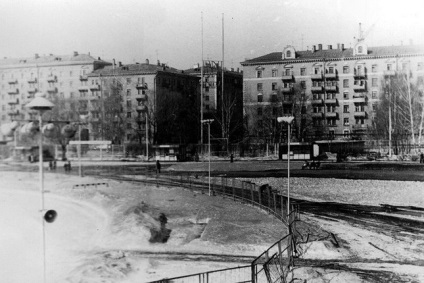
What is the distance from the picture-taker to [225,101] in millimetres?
24250

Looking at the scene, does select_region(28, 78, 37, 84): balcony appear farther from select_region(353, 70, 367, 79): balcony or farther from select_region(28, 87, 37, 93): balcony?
select_region(353, 70, 367, 79): balcony

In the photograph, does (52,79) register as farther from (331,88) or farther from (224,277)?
(331,88)

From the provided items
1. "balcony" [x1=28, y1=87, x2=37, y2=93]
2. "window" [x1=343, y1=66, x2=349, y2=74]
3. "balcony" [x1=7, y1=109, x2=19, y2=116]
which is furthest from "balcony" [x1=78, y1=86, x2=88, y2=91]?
"window" [x1=343, y1=66, x2=349, y2=74]

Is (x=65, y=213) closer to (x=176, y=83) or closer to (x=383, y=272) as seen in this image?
(x=383, y=272)

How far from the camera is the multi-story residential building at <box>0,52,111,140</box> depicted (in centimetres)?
939

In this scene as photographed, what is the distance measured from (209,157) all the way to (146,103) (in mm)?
3165

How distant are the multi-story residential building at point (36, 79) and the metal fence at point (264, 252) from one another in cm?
451

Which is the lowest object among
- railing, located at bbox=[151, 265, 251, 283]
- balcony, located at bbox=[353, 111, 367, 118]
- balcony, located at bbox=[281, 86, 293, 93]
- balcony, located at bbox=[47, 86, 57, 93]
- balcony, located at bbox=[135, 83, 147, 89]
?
railing, located at bbox=[151, 265, 251, 283]

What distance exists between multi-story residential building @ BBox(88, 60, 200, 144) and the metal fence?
110 inches

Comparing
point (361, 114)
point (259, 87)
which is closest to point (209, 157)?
point (259, 87)

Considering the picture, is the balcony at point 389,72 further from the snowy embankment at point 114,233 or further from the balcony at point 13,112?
the balcony at point 13,112

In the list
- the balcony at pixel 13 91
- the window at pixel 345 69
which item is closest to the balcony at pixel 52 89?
the balcony at pixel 13 91

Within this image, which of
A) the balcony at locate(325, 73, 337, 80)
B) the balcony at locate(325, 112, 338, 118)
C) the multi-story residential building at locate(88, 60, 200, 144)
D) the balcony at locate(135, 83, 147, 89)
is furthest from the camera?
the balcony at locate(325, 112, 338, 118)

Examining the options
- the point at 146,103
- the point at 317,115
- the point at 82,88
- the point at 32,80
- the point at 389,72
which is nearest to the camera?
the point at 32,80
